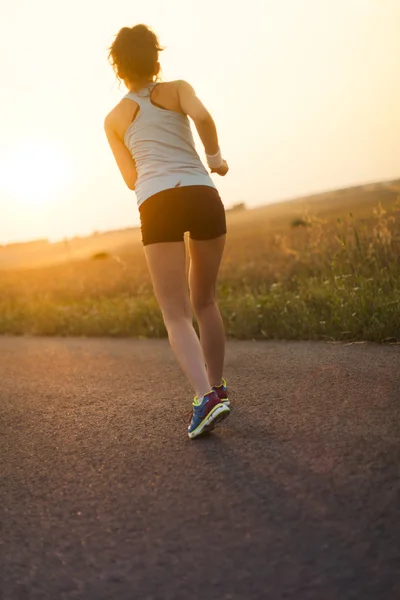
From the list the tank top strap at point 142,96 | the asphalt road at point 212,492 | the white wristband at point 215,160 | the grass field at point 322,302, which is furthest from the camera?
the grass field at point 322,302

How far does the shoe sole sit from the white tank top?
107 cm

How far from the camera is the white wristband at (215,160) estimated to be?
135 inches

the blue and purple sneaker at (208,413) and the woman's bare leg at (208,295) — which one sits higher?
the woman's bare leg at (208,295)

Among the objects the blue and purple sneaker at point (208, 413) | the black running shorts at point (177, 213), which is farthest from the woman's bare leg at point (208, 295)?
the blue and purple sneaker at point (208, 413)

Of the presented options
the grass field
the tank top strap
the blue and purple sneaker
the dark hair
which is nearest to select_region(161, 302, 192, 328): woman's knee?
the blue and purple sneaker

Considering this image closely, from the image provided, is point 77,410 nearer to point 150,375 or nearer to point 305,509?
point 150,375

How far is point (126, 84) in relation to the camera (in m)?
3.41

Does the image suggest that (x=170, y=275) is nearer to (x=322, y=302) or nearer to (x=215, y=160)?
(x=215, y=160)

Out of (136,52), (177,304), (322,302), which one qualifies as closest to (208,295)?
(177,304)

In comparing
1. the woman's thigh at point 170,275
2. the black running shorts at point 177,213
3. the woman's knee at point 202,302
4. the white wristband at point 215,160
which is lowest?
the woman's knee at point 202,302

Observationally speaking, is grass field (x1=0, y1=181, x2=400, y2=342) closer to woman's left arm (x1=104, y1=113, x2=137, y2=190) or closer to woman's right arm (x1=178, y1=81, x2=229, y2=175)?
woman's right arm (x1=178, y1=81, x2=229, y2=175)

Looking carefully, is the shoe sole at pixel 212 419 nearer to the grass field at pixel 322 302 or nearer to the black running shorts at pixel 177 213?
the black running shorts at pixel 177 213

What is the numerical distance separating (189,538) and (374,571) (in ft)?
2.07

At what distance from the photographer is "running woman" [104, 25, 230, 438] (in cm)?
326
